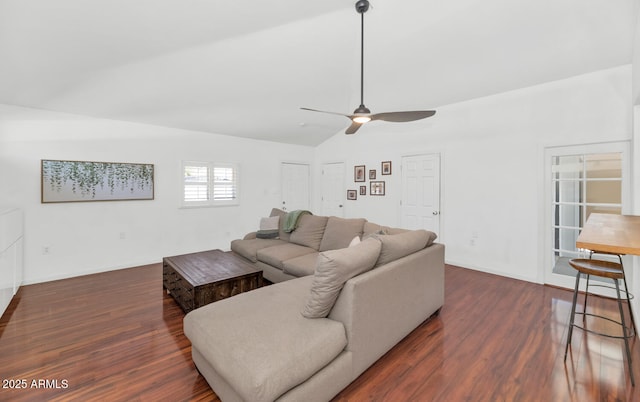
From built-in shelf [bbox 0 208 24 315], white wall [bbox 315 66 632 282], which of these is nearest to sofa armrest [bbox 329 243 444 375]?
white wall [bbox 315 66 632 282]

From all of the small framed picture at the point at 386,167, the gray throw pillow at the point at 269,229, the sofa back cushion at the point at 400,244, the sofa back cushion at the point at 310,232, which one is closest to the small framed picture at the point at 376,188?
the small framed picture at the point at 386,167

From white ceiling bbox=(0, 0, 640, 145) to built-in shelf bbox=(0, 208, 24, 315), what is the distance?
150cm

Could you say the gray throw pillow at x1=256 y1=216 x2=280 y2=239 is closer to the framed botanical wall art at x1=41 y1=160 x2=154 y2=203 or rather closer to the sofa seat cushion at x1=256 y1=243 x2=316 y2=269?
the sofa seat cushion at x1=256 y1=243 x2=316 y2=269

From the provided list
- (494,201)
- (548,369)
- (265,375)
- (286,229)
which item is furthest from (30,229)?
(494,201)

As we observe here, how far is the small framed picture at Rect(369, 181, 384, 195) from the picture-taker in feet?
18.5

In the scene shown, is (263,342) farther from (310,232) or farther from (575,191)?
(575,191)

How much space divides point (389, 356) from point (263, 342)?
116 cm

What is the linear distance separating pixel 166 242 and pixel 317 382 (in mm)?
4345

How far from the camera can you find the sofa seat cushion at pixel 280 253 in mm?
3388

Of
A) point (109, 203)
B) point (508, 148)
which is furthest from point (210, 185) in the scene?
point (508, 148)

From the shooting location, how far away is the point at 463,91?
407cm

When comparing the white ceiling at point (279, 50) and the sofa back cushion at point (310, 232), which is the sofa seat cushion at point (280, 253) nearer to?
the sofa back cushion at point (310, 232)

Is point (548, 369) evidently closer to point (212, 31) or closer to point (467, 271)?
point (467, 271)

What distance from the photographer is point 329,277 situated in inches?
68.2
